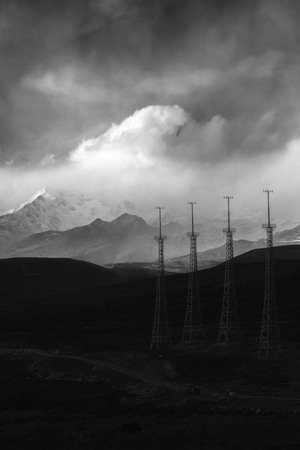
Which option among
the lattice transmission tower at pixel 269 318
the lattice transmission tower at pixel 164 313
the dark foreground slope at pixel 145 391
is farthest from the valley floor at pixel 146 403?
the lattice transmission tower at pixel 164 313

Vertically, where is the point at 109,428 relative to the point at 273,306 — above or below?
below

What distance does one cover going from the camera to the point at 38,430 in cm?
5597

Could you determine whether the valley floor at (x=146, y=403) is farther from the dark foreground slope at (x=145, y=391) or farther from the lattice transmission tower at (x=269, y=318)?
the lattice transmission tower at (x=269, y=318)

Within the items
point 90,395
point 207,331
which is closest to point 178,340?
point 207,331

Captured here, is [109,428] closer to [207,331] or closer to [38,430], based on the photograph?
[38,430]

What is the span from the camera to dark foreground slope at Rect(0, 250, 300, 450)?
48750 millimetres

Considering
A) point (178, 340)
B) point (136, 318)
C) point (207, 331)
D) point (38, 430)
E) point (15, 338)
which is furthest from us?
point (136, 318)

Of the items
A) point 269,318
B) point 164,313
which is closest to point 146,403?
point 269,318

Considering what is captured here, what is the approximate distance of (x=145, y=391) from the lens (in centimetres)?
8262

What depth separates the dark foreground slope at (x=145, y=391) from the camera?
160 ft

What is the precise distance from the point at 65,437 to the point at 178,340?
252ft

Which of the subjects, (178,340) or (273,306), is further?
(178,340)

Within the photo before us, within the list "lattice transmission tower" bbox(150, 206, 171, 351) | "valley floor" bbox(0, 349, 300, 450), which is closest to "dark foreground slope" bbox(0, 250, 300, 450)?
"valley floor" bbox(0, 349, 300, 450)

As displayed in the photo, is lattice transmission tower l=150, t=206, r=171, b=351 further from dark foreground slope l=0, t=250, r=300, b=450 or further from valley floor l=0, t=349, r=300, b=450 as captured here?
valley floor l=0, t=349, r=300, b=450
